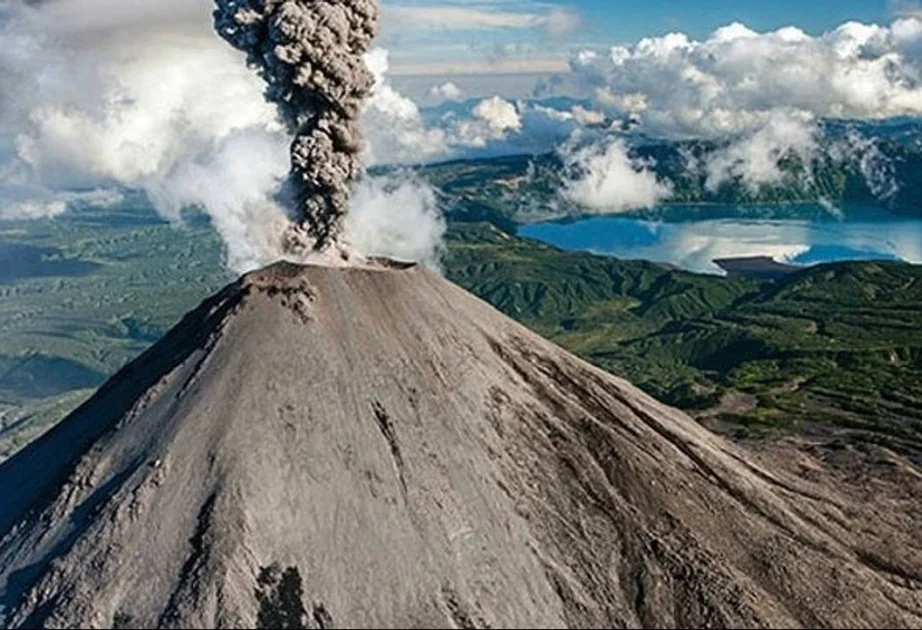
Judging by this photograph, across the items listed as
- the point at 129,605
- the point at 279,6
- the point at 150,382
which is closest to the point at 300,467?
the point at 129,605

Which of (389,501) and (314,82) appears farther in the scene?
(314,82)

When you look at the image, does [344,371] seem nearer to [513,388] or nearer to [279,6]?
[513,388]

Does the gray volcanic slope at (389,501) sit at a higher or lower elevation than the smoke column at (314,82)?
lower

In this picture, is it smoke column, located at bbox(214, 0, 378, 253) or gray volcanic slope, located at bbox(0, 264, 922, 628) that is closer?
gray volcanic slope, located at bbox(0, 264, 922, 628)

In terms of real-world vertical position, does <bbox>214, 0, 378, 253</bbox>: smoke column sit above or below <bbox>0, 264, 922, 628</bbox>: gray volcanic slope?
above
